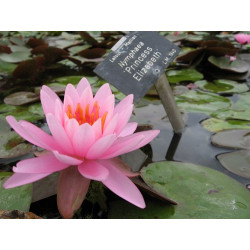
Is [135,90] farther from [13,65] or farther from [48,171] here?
[13,65]

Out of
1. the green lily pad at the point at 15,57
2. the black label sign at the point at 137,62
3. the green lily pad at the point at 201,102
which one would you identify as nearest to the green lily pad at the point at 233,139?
the green lily pad at the point at 201,102

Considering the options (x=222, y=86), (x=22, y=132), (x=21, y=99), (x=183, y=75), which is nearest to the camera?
(x=22, y=132)

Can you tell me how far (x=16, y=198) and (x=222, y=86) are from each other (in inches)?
66.8

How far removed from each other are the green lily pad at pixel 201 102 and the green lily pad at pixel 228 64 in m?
0.57

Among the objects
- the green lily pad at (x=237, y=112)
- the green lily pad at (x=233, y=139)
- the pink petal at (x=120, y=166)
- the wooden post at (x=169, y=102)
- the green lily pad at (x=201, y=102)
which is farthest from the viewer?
the green lily pad at (x=201, y=102)

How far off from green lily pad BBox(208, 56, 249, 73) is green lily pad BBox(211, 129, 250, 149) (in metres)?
1.11

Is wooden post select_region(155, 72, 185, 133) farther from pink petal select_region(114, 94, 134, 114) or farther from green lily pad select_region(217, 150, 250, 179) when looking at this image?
pink petal select_region(114, 94, 134, 114)

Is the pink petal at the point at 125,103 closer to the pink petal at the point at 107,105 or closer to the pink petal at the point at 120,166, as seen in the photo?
the pink petal at the point at 107,105

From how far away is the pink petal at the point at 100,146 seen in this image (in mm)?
652

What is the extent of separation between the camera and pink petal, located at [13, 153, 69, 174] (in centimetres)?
67

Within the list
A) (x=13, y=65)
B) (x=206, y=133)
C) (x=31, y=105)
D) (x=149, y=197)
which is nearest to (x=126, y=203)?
(x=149, y=197)

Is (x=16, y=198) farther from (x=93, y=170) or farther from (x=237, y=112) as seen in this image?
(x=237, y=112)

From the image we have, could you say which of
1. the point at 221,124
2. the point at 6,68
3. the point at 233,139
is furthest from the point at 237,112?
the point at 6,68

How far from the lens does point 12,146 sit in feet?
3.69
